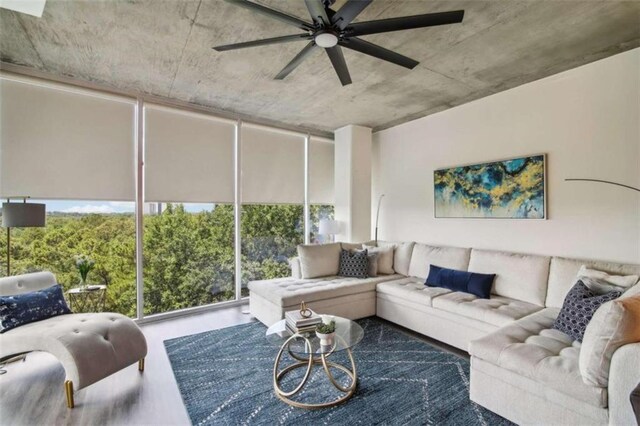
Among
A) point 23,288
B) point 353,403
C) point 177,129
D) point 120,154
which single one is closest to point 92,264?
point 23,288

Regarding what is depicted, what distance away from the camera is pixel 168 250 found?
4.09 m

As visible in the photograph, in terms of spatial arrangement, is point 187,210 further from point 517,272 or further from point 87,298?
point 517,272

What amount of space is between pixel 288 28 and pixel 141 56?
1.50 metres

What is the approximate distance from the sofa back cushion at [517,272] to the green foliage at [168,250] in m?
2.97

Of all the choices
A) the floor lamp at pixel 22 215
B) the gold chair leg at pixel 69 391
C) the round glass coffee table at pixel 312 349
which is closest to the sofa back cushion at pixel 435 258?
the round glass coffee table at pixel 312 349

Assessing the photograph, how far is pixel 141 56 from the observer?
2.88 m

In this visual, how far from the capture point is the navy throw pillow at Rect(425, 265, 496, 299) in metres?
3.23

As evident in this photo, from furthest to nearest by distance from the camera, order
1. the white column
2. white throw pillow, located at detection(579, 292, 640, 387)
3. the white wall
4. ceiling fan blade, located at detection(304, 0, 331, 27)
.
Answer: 1. the white column
2. the white wall
3. ceiling fan blade, located at detection(304, 0, 331, 27)
4. white throw pillow, located at detection(579, 292, 640, 387)

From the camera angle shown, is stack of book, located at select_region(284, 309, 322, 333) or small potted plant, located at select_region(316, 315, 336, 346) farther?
stack of book, located at select_region(284, 309, 322, 333)

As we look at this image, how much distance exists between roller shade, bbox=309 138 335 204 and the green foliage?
468 millimetres

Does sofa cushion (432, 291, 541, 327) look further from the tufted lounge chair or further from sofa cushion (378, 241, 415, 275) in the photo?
the tufted lounge chair

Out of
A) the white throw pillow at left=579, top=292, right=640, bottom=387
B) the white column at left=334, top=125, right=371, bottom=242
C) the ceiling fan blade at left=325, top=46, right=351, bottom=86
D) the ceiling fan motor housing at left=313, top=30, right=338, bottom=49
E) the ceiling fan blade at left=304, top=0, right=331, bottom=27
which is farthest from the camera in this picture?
the white column at left=334, top=125, right=371, bottom=242

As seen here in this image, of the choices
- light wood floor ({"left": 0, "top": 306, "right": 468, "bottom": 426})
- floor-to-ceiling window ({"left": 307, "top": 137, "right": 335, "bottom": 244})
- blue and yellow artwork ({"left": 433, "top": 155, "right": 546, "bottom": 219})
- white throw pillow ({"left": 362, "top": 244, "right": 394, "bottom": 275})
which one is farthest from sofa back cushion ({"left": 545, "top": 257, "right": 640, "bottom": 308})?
floor-to-ceiling window ({"left": 307, "top": 137, "right": 335, "bottom": 244})

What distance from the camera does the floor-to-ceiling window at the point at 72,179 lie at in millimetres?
3076
